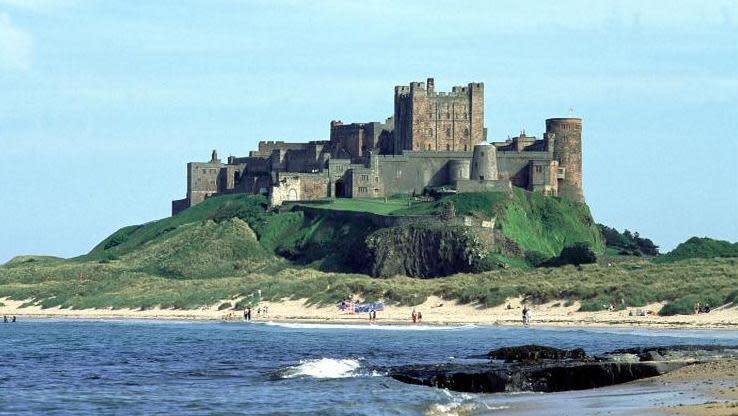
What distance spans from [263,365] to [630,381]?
1539 cm

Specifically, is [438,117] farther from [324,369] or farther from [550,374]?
[550,374]

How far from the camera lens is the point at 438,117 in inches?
4653

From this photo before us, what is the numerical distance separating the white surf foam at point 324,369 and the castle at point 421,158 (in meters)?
57.9

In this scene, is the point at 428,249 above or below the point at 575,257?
above

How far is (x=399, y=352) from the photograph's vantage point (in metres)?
55.8

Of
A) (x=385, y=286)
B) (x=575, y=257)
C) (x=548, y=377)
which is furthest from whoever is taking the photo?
(x=575, y=257)

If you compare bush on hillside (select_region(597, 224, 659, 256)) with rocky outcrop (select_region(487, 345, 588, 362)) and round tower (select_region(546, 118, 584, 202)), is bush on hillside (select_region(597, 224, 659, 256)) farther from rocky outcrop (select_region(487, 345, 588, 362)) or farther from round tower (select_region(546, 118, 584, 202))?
rocky outcrop (select_region(487, 345, 588, 362))

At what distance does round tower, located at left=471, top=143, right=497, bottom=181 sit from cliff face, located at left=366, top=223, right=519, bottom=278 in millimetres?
9614

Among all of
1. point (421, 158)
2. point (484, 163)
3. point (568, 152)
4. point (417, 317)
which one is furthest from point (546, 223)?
point (417, 317)

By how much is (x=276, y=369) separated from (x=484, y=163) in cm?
6119

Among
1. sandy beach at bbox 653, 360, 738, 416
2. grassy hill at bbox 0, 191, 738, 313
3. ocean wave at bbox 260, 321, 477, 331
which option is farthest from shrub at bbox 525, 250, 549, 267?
sandy beach at bbox 653, 360, 738, 416

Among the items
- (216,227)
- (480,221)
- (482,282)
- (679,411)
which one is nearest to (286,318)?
(482,282)

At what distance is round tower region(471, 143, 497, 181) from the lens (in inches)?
4262

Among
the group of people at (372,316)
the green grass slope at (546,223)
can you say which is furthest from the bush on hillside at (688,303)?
the green grass slope at (546,223)
